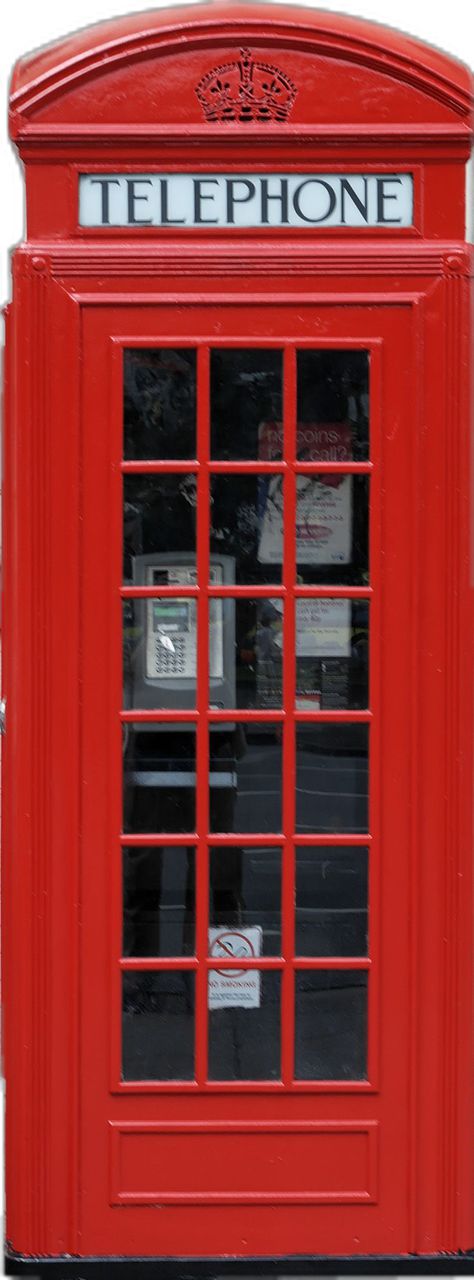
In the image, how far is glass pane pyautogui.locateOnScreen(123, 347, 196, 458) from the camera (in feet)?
11.5

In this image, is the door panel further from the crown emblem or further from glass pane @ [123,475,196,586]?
the crown emblem

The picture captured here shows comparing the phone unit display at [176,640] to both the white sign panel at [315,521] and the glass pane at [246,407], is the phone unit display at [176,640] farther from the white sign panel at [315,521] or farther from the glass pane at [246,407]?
the glass pane at [246,407]

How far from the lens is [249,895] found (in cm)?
358

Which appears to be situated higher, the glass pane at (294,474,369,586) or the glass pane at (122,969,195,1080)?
the glass pane at (294,474,369,586)

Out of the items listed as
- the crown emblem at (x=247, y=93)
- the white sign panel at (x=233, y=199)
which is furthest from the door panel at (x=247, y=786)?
the crown emblem at (x=247, y=93)

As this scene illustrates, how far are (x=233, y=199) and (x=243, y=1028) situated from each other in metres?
1.86

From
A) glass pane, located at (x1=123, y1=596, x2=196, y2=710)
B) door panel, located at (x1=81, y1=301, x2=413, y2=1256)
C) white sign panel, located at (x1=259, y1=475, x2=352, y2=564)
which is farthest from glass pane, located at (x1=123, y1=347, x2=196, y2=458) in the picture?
glass pane, located at (x1=123, y1=596, x2=196, y2=710)

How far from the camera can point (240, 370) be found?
3.51 meters

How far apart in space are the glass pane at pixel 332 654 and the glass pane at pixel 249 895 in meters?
0.37

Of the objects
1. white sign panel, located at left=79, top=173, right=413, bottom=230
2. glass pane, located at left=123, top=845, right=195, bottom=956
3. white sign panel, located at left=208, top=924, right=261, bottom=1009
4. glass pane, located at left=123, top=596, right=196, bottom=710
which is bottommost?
white sign panel, located at left=208, top=924, right=261, bottom=1009

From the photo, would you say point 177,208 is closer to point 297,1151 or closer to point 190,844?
point 190,844

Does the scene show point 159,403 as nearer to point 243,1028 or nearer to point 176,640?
point 176,640

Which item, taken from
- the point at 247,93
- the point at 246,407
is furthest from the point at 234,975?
the point at 247,93

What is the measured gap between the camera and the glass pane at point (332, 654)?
140 inches
